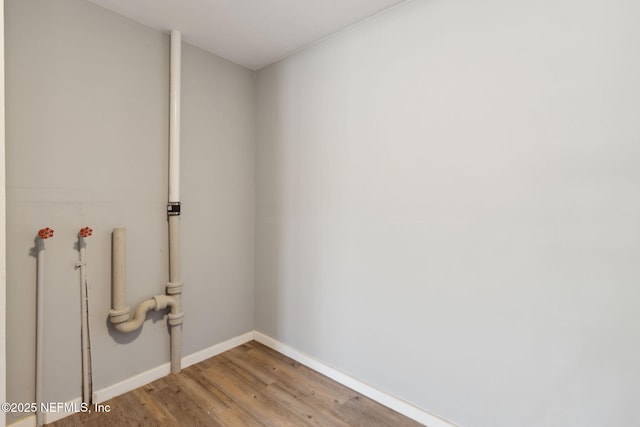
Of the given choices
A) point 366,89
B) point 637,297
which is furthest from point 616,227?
point 366,89

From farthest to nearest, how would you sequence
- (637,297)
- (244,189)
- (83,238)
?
1. (244,189)
2. (83,238)
3. (637,297)

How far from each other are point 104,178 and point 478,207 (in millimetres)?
2172

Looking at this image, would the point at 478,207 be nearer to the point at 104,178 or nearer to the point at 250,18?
the point at 250,18

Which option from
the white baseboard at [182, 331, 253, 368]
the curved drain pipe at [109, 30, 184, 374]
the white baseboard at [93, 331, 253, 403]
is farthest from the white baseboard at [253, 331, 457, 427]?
the curved drain pipe at [109, 30, 184, 374]

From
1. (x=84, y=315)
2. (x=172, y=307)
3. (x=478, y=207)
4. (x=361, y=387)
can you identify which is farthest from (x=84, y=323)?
(x=478, y=207)

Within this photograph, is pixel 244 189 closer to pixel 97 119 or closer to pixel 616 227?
pixel 97 119

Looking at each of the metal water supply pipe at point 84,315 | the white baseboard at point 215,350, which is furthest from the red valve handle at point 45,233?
the white baseboard at point 215,350

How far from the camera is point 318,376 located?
2.19m

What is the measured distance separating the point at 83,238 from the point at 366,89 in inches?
76.6

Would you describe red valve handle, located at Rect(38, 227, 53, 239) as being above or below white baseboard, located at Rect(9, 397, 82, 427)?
above

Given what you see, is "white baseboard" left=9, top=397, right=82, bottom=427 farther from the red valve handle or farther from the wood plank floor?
the red valve handle

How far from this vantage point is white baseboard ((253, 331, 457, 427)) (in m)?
1.72

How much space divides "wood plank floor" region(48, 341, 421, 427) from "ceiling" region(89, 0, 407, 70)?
2422 millimetres

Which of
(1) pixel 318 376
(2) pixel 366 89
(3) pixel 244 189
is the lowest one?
(1) pixel 318 376
